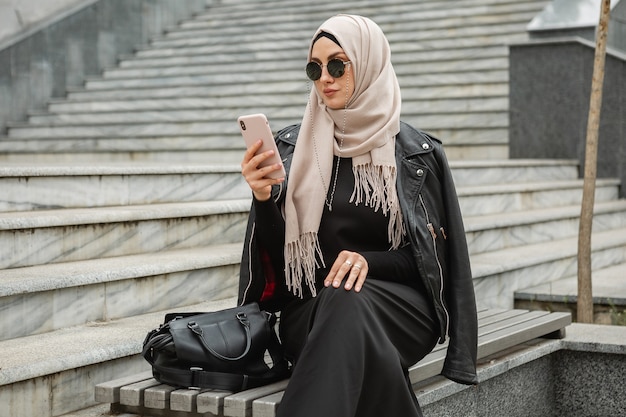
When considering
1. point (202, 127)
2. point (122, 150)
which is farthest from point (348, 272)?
point (202, 127)

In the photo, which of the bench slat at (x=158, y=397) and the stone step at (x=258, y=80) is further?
the stone step at (x=258, y=80)

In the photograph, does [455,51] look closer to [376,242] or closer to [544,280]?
[544,280]

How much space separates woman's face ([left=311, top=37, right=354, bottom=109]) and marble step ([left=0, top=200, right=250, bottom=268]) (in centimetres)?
170

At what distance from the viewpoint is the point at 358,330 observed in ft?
10.2

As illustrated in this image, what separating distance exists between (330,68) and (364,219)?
0.55 m

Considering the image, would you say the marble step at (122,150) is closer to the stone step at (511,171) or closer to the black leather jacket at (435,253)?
the stone step at (511,171)

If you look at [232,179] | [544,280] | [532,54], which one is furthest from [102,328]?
[532,54]

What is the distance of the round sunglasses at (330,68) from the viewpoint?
352 centimetres

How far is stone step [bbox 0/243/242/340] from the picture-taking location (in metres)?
4.11

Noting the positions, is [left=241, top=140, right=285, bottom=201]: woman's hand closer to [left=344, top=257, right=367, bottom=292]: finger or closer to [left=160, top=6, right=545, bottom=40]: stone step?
[left=344, top=257, right=367, bottom=292]: finger

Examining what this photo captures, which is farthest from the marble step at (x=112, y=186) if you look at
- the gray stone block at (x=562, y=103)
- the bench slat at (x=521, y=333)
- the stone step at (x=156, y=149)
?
the gray stone block at (x=562, y=103)

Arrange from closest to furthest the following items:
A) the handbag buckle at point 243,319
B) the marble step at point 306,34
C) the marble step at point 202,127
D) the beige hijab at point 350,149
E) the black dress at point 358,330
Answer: the black dress at point 358,330, the handbag buckle at point 243,319, the beige hijab at point 350,149, the marble step at point 202,127, the marble step at point 306,34

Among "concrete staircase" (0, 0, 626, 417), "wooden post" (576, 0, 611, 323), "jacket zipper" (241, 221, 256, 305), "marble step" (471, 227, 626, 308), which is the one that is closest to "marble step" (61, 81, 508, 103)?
"concrete staircase" (0, 0, 626, 417)

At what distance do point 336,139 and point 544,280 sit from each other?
367 cm
